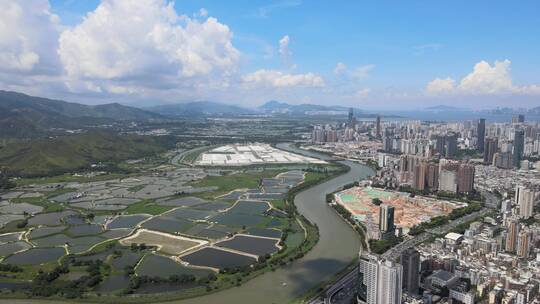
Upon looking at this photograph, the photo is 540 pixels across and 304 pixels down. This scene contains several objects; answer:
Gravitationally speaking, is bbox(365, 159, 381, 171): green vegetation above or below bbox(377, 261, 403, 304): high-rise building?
below

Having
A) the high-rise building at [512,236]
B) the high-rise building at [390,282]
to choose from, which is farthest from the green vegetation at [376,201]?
the high-rise building at [390,282]

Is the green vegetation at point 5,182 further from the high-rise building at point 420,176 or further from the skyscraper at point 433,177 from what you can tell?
the skyscraper at point 433,177

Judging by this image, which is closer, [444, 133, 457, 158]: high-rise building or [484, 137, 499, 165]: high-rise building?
[484, 137, 499, 165]: high-rise building

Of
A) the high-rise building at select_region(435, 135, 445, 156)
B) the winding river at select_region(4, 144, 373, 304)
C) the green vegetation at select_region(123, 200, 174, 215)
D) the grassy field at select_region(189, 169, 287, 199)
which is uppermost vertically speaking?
the high-rise building at select_region(435, 135, 445, 156)

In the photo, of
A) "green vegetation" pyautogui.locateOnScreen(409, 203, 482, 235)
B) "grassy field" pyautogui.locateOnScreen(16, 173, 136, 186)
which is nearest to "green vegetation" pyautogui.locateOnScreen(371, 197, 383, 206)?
"green vegetation" pyautogui.locateOnScreen(409, 203, 482, 235)

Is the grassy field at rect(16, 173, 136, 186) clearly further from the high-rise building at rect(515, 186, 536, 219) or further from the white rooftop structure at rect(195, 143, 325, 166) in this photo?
the high-rise building at rect(515, 186, 536, 219)

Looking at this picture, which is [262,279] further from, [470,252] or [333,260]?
[470,252]
